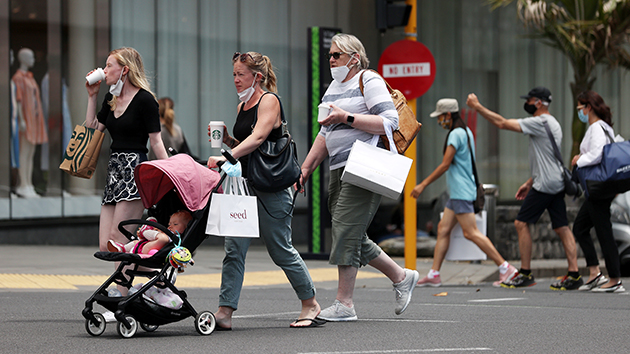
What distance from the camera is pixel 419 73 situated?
9.60m

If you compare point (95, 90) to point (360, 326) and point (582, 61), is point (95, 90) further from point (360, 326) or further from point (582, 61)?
point (582, 61)

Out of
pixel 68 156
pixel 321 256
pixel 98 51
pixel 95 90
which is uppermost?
pixel 98 51

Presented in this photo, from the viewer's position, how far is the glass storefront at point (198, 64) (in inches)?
510

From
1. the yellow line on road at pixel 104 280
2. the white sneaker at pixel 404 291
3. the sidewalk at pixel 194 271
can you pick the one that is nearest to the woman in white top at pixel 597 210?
the sidewalk at pixel 194 271

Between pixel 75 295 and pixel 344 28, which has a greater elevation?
pixel 344 28

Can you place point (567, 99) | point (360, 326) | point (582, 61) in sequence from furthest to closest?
point (567, 99)
point (582, 61)
point (360, 326)

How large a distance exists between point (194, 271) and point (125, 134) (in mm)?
4218

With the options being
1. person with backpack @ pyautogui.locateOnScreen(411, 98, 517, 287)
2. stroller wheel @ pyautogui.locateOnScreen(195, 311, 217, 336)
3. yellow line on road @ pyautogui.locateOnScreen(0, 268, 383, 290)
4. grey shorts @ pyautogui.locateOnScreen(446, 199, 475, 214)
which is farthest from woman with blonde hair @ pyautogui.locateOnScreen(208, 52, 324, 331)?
grey shorts @ pyautogui.locateOnScreen(446, 199, 475, 214)

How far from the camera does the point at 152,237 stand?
17.5ft

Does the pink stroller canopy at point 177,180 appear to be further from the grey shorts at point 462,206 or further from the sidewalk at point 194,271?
the grey shorts at point 462,206

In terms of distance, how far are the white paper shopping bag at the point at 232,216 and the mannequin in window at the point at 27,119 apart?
8321 mm

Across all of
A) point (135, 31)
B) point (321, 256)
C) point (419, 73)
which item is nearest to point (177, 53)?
point (135, 31)

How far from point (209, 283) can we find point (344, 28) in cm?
944

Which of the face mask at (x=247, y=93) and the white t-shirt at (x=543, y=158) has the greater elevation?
the face mask at (x=247, y=93)
